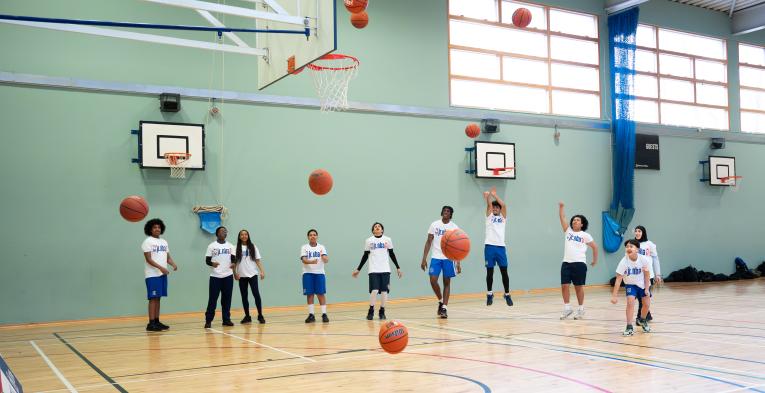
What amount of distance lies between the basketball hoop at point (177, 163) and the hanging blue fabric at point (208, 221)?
0.76 meters

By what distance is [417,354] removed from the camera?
698 cm

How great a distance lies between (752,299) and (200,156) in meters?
10.6

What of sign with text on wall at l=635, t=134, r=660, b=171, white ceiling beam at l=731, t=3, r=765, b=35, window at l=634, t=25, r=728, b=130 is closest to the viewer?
sign with text on wall at l=635, t=134, r=660, b=171

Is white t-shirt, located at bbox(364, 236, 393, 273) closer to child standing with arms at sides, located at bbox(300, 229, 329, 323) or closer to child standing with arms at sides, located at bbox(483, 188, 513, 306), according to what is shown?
child standing with arms at sides, located at bbox(300, 229, 329, 323)

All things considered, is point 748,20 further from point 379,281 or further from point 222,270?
point 222,270

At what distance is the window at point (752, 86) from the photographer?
62.4 feet

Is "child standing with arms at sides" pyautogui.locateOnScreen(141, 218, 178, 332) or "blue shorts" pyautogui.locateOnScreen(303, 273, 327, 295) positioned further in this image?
"blue shorts" pyautogui.locateOnScreen(303, 273, 327, 295)

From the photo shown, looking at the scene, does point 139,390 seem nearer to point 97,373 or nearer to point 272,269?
point 97,373

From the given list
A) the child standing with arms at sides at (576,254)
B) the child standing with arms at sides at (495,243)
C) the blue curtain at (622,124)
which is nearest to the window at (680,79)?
the blue curtain at (622,124)

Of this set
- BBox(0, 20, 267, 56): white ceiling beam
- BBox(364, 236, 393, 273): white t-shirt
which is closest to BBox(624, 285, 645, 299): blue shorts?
BBox(364, 236, 393, 273): white t-shirt

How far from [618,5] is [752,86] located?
5.82 m

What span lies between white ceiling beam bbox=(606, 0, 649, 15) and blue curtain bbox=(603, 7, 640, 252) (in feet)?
0.59

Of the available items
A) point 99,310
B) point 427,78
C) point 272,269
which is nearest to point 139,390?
point 99,310

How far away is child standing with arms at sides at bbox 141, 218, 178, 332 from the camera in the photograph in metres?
9.64
